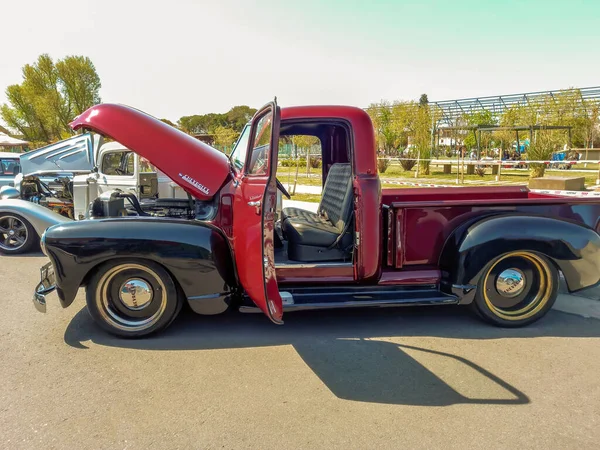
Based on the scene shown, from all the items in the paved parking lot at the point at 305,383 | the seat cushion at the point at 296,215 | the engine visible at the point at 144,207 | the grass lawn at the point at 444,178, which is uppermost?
A: the grass lawn at the point at 444,178

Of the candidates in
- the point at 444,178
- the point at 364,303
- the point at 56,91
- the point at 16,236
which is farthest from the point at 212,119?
the point at 364,303

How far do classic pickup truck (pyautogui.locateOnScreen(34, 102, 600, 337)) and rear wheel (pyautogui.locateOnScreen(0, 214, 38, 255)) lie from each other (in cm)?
356

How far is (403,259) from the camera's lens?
3.92 metres

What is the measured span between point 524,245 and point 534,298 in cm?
59

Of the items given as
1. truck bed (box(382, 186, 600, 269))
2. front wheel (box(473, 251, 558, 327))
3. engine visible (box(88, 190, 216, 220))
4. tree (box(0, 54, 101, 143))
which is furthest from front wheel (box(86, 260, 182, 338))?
tree (box(0, 54, 101, 143))

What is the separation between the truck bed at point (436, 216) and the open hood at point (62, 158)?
820 cm

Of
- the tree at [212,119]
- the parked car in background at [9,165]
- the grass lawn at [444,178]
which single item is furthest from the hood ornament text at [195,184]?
the tree at [212,119]

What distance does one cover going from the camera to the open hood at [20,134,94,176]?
9.63 meters

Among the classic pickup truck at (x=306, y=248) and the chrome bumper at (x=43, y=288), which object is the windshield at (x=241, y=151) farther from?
the chrome bumper at (x=43, y=288)

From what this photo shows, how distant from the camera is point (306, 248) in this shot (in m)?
3.87

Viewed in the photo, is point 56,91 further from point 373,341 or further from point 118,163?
point 373,341

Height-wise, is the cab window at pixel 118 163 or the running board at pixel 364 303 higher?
the cab window at pixel 118 163

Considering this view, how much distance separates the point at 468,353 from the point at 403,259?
977 mm

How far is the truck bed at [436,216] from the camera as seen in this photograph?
3.83 meters
